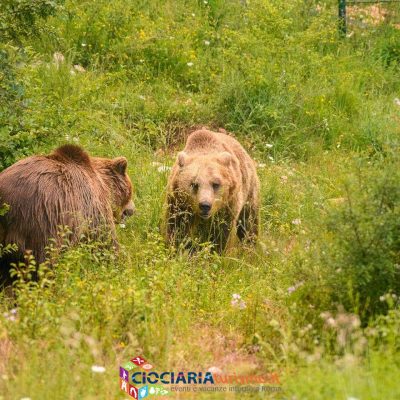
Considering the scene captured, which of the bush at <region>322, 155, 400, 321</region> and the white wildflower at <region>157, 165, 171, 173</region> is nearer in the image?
the bush at <region>322, 155, 400, 321</region>

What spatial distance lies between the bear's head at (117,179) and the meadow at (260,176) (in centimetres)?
35

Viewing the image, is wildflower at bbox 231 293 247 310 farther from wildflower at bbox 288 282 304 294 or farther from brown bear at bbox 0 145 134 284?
brown bear at bbox 0 145 134 284

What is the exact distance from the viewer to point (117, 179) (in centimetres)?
796

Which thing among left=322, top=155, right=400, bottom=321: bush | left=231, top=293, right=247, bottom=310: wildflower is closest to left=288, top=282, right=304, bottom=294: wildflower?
left=322, top=155, right=400, bottom=321: bush

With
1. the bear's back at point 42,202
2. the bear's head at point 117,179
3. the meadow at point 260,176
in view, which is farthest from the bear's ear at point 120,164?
the bear's back at point 42,202

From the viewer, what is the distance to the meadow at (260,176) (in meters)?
4.81

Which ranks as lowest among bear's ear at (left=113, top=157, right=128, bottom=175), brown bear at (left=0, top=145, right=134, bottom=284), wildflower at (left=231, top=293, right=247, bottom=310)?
wildflower at (left=231, top=293, right=247, bottom=310)

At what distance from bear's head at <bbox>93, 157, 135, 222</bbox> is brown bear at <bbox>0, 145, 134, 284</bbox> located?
2.93 feet

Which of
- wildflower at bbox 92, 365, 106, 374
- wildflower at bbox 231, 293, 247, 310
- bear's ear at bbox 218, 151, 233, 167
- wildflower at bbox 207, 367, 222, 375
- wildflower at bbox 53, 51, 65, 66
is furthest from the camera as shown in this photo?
wildflower at bbox 53, 51, 65, 66

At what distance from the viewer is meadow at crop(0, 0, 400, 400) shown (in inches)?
189

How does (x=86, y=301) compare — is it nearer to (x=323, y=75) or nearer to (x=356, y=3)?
(x=323, y=75)

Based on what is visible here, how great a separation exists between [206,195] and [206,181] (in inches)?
5.5

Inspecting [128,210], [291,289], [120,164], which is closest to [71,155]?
[120,164]

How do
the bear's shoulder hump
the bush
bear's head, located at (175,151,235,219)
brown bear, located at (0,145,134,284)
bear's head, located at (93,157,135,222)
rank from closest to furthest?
the bush → brown bear, located at (0,145,134,284) → the bear's shoulder hump → bear's head, located at (175,151,235,219) → bear's head, located at (93,157,135,222)
